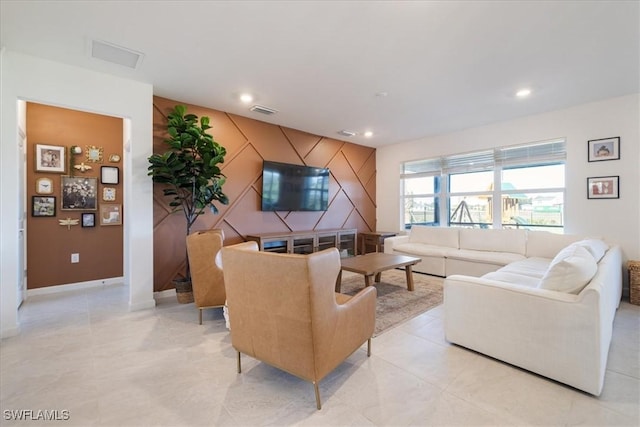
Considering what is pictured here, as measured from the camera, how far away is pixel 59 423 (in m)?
1.49

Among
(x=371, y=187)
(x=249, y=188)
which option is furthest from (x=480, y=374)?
(x=371, y=187)

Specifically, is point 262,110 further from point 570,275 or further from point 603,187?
point 603,187

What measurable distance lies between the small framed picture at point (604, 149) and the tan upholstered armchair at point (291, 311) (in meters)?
4.35

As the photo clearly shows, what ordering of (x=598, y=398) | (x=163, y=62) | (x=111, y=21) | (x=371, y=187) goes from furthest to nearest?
(x=371, y=187) < (x=163, y=62) < (x=111, y=21) < (x=598, y=398)

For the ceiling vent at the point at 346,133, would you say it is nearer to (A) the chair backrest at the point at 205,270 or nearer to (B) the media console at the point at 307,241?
(B) the media console at the point at 307,241

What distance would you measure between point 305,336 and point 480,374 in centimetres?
134

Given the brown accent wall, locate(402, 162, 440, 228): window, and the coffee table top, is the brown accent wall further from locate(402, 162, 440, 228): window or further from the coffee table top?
locate(402, 162, 440, 228): window

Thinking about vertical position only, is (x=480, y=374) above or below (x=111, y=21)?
below

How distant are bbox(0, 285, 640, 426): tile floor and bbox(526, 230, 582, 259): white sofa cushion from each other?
4.61ft

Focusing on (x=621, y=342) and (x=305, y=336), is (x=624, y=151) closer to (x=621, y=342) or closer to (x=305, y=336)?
(x=621, y=342)

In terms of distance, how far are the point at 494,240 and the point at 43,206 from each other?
6659 millimetres

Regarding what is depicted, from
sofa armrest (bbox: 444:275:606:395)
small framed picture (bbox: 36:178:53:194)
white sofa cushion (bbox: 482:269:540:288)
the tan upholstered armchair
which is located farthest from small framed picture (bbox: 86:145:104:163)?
white sofa cushion (bbox: 482:269:540:288)

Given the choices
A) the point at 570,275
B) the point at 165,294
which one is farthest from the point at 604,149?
the point at 165,294

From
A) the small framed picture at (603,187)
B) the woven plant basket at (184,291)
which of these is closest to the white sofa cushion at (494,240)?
the small framed picture at (603,187)
